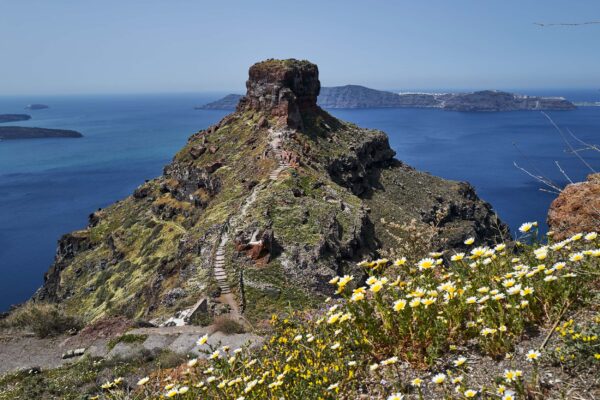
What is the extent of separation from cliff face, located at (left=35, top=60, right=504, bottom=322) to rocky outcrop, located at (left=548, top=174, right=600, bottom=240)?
320 cm

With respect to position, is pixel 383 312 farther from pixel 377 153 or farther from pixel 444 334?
pixel 377 153

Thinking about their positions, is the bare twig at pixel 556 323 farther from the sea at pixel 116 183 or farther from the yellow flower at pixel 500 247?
the sea at pixel 116 183

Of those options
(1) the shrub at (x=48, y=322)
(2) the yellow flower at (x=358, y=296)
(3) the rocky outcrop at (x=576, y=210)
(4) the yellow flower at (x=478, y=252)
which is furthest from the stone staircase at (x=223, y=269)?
(4) the yellow flower at (x=478, y=252)

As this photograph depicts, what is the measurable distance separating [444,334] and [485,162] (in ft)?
524

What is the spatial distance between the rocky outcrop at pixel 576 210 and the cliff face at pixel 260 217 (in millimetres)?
3199

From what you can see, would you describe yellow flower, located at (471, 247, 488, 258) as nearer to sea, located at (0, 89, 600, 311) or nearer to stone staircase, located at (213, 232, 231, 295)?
stone staircase, located at (213, 232, 231, 295)

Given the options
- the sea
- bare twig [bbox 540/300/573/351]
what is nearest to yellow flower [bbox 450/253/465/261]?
bare twig [bbox 540/300/573/351]

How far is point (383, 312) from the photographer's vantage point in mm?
5926

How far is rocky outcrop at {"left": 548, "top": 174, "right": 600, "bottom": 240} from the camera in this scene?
8.91m

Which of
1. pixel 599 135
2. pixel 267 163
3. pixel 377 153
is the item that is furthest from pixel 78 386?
pixel 599 135

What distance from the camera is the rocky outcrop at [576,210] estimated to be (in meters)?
8.91

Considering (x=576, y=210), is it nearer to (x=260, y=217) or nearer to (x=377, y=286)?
(x=377, y=286)

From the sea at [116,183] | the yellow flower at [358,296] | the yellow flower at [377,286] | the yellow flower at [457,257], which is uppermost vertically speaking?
the yellow flower at [457,257]

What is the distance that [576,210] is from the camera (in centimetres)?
998
